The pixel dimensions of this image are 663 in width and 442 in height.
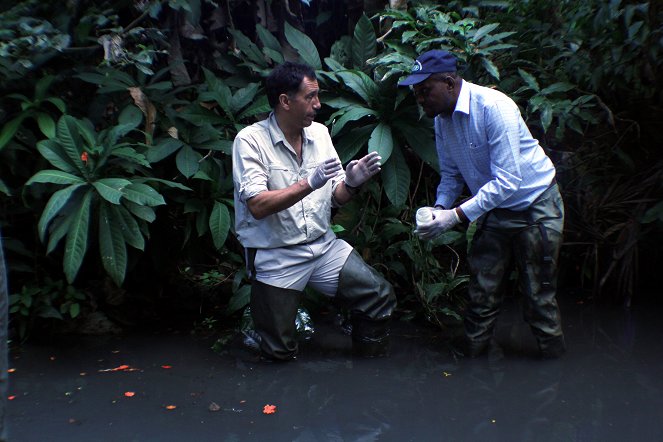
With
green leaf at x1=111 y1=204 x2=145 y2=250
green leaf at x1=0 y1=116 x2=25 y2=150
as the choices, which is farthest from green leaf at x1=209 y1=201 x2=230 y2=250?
green leaf at x1=0 y1=116 x2=25 y2=150

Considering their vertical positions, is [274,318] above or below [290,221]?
below

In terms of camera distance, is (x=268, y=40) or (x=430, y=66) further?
(x=268, y=40)

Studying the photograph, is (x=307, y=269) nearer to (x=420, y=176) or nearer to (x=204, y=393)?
(x=204, y=393)

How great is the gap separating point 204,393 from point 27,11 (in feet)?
10.2

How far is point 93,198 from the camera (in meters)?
4.94

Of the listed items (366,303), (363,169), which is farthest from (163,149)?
(366,303)

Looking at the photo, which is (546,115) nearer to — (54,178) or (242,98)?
(242,98)

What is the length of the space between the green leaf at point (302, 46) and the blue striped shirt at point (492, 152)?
1750 millimetres

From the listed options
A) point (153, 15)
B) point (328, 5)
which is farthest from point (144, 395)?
point (328, 5)

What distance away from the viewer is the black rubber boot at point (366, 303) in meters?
4.87

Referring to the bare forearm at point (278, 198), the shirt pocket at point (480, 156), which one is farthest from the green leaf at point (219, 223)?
the shirt pocket at point (480, 156)

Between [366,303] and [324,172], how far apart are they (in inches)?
39.6

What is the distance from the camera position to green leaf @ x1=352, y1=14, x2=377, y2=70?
623 cm

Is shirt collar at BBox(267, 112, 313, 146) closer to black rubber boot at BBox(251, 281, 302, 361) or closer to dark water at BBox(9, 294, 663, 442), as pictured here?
black rubber boot at BBox(251, 281, 302, 361)
